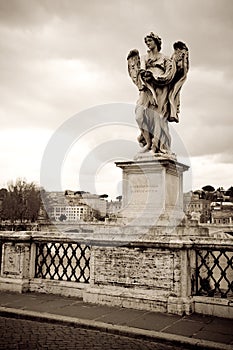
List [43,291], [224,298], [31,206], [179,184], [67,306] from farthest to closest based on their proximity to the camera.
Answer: [31,206]
[179,184]
[43,291]
[67,306]
[224,298]

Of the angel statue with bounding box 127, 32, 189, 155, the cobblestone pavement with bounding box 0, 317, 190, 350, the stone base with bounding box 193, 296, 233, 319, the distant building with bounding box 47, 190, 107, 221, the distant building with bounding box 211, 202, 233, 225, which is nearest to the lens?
the cobblestone pavement with bounding box 0, 317, 190, 350

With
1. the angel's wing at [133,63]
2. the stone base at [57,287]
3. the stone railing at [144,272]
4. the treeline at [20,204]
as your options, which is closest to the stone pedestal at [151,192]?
the stone railing at [144,272]

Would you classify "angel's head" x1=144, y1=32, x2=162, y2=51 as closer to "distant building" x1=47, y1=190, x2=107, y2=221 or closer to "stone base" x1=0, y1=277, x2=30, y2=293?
"distant building" x1=47, y1=190, x2=107, y2=221

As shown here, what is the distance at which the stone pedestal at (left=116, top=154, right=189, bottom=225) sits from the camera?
8.59 meters

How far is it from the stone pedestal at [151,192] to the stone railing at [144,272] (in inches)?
15.8

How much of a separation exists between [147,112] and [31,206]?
76.0 m

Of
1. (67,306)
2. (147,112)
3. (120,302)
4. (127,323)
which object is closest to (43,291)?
(67,306)

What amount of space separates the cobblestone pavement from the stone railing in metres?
1.44

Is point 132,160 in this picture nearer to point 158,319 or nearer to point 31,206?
point 158,319

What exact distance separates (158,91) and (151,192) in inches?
104

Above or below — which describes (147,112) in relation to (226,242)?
above

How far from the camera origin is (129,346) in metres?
5.50

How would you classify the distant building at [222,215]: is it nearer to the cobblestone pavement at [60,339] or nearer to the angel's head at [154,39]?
the angel's head at [154,39]

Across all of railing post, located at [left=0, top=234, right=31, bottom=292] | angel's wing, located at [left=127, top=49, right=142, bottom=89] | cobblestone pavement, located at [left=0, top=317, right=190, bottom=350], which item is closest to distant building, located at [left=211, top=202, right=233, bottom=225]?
angel's wing, located at [left=127, top=49, right=142, bottom=89]
